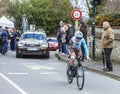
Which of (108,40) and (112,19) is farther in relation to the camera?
(112,19)

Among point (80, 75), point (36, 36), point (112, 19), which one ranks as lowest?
point (80, 75)

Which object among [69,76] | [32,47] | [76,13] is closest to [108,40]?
[69,76]

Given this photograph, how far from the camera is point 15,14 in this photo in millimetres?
63094

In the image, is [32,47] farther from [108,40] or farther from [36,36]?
[108,40]

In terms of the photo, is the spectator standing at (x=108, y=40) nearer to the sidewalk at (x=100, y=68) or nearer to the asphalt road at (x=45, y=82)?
the sidewalk at (x=100, y=68)

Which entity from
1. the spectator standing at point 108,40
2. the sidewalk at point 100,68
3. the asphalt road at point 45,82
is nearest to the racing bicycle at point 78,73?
the asphalt road at point 45,82

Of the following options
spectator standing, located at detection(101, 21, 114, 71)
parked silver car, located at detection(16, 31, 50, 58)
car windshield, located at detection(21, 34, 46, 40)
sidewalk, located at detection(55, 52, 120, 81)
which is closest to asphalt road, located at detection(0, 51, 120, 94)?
sidewalk, located at detection(55, 52, 120, 81)

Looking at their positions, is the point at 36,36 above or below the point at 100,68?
above

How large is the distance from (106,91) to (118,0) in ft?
123

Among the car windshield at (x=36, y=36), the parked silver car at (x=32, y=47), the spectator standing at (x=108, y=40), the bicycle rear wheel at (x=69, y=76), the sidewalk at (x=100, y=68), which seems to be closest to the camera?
the bicycle rear wheel at (x=69, y=76)

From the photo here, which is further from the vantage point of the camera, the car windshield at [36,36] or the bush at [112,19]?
the car windshield at [36,36]

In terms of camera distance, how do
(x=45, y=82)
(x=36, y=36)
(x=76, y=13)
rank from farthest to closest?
1. (x=36, y=36)
2. (x=76, y=13)
3. (x=45, y=82)

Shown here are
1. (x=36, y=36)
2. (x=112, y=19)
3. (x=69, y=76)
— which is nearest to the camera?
(x=69, y=76)

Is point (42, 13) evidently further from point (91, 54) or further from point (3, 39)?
point (91, 54)
